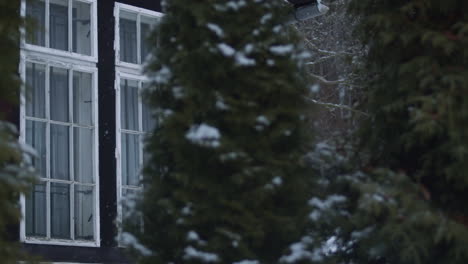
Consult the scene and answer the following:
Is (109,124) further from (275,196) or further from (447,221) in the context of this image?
(447,221)

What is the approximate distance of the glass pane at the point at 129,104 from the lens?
869cm

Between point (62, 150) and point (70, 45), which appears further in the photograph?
point (70, 45)

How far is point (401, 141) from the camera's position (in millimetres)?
5820

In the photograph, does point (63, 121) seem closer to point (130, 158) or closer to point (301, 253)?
point (130, 158)

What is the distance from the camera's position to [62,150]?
811cm

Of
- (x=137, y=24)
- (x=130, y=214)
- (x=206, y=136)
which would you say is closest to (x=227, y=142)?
(x=206, y=136)

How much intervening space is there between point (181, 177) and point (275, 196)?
0.61 m

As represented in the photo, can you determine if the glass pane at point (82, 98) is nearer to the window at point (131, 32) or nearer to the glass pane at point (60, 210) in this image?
the window at point (131, 32)

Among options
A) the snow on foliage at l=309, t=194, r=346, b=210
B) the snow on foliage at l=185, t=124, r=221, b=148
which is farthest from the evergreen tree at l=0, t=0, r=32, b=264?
the snow on foliage at l=309, t=194, r=346, b=210

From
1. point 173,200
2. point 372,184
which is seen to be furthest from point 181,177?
point 372,184

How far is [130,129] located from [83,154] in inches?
25.8

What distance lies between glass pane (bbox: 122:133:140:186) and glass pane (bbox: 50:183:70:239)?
683mm

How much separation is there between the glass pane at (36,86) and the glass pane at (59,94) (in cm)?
11

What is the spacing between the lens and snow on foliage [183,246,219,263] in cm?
516
